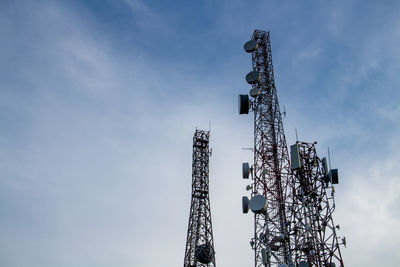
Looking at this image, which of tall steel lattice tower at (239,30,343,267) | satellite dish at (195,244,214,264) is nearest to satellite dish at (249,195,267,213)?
tall steel lattice tower at (239,30,343,267)

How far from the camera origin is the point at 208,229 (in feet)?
139

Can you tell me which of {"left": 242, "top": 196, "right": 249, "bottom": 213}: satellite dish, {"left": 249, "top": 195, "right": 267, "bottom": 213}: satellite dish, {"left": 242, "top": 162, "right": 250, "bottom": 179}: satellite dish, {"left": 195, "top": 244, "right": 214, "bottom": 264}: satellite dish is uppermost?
{"left": 242, "top": 162, "right": 250, "bottom": 179}: satellite dish

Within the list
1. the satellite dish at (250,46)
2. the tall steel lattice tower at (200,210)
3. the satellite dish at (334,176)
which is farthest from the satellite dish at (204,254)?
the satellite dish at (250,46)

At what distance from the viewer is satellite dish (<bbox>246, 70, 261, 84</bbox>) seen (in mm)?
31359

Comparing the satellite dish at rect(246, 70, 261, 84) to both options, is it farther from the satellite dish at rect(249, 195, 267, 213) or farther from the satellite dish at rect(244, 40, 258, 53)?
the satellite dish at rect(249, 195, 267, 213)

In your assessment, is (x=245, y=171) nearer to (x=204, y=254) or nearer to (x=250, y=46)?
(x=250, y=46)

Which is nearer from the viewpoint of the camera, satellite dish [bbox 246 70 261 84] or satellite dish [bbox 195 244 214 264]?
satellite dish [bbox 246 70 261 84]

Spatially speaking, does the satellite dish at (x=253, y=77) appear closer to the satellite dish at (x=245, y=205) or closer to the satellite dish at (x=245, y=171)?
the satellite dish at (x=245, y=171)

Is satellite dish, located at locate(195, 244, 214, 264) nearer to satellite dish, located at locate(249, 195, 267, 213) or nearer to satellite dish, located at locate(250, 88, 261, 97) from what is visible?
satellite dish, located at locate(249, 195, 267, 213)

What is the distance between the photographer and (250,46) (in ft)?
111

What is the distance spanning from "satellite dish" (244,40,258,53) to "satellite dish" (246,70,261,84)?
298 centimetres

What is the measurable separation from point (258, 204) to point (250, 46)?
15.7 metres

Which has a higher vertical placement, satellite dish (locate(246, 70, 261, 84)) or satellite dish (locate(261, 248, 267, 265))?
satellite dish (locate(246, 70, 261, 84))

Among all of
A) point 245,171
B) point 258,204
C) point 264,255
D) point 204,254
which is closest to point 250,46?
point 245,171
